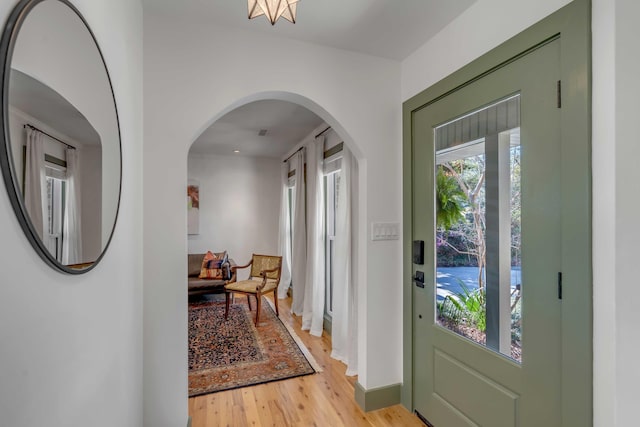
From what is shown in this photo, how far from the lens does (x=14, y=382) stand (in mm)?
596

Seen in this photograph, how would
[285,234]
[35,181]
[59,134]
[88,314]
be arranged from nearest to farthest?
[35,181] → [59,134] → [88,314] → [285,234]

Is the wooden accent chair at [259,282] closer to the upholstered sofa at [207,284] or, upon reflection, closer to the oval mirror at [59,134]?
the upholstered sofa at [207,284]

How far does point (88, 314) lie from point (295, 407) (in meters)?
1.71

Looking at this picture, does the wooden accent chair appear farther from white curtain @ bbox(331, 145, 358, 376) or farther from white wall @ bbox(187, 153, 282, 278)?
white curtain @ bbox(331, 145, 358, 376)

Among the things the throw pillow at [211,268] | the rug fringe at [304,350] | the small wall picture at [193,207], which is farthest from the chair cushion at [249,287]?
the small wall picture at [193,207]

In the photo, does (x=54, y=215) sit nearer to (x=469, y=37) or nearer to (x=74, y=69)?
(x=74, y=69)

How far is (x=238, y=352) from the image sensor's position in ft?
9.84

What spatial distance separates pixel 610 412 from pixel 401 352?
1255 mm

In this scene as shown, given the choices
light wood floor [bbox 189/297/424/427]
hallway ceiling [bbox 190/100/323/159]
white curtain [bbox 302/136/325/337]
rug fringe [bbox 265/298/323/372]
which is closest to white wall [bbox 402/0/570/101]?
hallway ceiling [bbox 190/100/323/159]

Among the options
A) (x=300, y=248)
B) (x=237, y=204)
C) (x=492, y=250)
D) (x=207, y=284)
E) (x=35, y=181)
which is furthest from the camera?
(x=237, y=204)

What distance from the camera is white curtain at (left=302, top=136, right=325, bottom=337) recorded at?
3570 millimetres

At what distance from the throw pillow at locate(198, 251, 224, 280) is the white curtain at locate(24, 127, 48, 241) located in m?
4.25

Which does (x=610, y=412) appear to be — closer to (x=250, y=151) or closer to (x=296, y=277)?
(x=296, y=277)

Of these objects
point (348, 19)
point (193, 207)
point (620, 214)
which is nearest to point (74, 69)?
point (348, 19)
